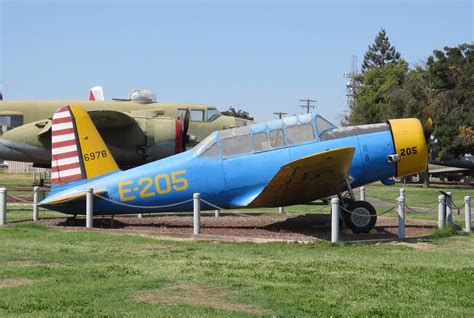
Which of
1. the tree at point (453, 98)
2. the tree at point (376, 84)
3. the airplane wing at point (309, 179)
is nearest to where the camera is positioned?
the airplane wing at point (309, 179)

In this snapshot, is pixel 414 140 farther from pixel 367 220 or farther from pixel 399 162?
pixel 367 220

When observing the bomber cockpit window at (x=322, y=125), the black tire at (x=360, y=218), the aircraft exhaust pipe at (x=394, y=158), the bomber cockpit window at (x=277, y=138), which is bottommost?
the black tire at (x=360, y=218)

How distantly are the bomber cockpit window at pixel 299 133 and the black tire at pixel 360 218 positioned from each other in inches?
70.0

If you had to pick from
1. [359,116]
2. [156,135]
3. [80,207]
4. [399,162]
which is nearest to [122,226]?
[80,207]

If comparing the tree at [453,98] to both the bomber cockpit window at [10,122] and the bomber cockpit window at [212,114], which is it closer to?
the bomber cockpit window at [212,114]

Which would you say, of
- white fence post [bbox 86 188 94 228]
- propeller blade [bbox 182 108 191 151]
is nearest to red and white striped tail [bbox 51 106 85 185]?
white fence post [bbox 86 188 94 228]

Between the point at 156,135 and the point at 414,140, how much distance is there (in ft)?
38.4

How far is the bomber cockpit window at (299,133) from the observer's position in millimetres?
14844

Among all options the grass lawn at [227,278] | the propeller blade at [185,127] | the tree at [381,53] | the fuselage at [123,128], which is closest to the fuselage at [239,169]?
the grass lawn at [227,278]

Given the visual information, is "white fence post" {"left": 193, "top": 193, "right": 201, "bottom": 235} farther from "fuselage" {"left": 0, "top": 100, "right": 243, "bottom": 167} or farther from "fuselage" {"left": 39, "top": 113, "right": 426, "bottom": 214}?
"fuselage" {"left": 0, "top": 100, "right": 243, "bottom": 167}

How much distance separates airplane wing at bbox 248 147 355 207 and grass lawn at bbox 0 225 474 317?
156 cm

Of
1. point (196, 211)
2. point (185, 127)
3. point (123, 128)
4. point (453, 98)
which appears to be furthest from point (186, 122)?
point (453, 98)

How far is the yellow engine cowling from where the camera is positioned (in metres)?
14.8

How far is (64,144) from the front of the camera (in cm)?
1530
